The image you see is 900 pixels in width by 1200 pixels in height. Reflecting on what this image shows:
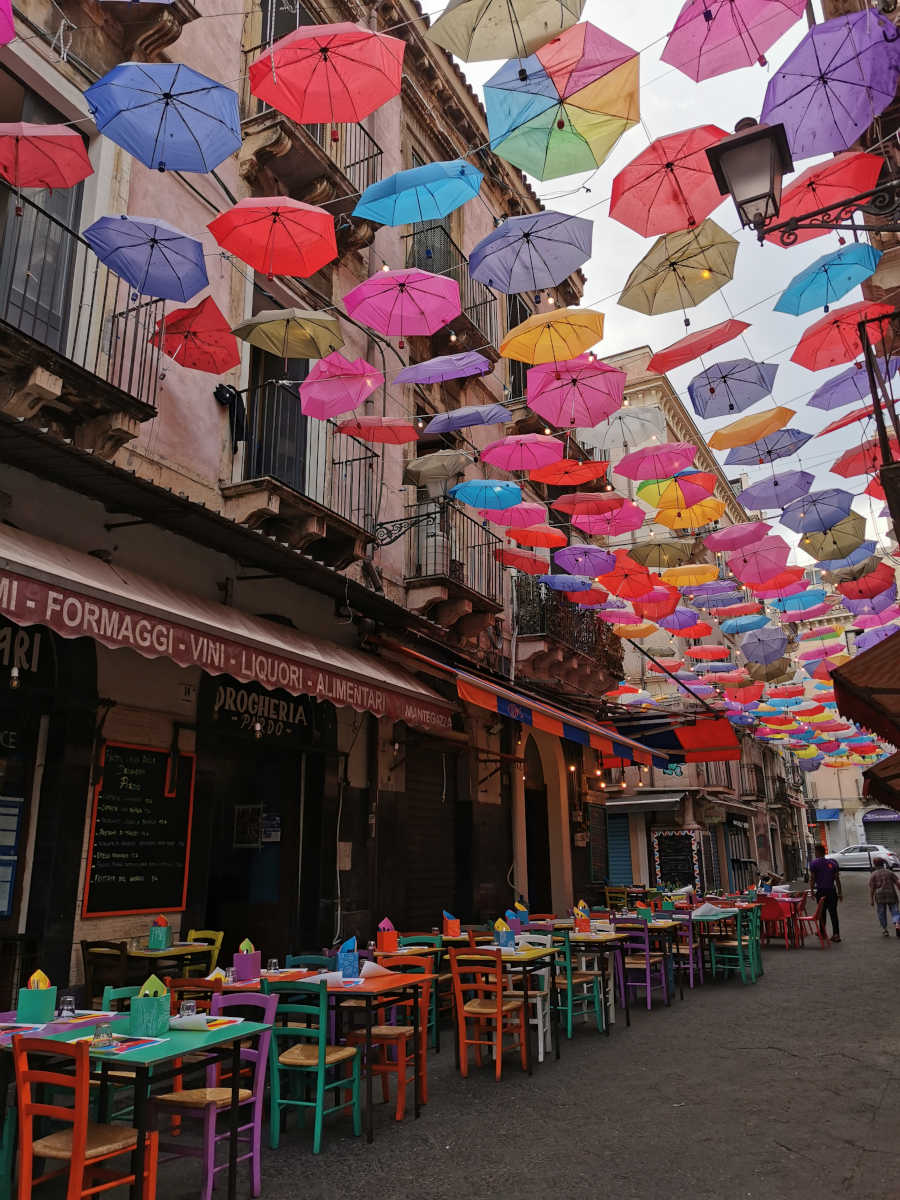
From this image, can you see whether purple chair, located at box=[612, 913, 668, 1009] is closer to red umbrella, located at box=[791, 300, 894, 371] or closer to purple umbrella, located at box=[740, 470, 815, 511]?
purple umbrella, located at box=[740, 470, 815, 511]

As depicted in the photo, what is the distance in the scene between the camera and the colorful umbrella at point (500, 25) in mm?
5507

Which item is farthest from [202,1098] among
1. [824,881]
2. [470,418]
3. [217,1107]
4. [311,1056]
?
[824,881]

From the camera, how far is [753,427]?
31.6ft

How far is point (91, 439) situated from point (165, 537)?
52.7 inches

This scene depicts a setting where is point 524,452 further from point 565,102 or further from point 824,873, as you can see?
point 824,873

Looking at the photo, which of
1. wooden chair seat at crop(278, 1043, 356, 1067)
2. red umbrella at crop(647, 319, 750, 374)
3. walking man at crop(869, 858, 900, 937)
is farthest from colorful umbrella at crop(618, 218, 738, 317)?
walking man at crop(869, 858, 900, 937)

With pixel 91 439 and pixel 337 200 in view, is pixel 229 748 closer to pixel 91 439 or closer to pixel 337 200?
pixel 91 439

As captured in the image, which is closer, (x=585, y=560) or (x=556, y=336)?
(x=556, y=336)

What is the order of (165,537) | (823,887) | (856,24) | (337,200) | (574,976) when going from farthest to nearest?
(823,887) → (337,200) → (574,976) → (165,537) → (856,24)

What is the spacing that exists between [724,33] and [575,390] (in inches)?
156

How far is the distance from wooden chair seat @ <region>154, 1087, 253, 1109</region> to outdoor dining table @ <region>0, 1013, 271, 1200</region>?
0.46 ft

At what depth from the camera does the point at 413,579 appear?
40.1ft

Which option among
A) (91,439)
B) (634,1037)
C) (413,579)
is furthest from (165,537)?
(634,1037)

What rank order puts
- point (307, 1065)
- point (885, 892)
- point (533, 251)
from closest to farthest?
point (307, 1065) < point (533, 251) < point (885, 892)
